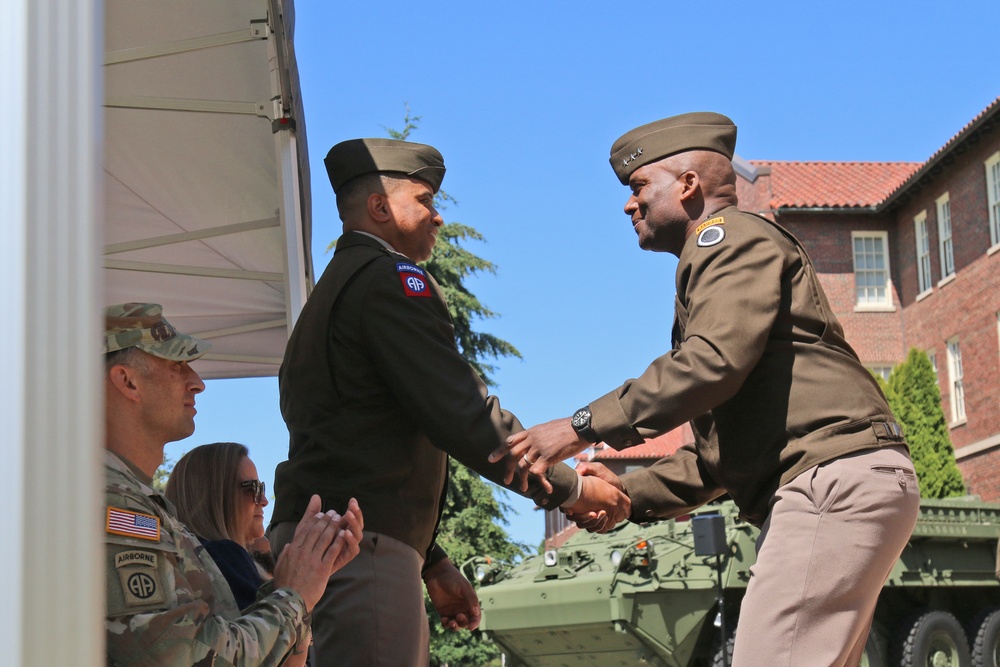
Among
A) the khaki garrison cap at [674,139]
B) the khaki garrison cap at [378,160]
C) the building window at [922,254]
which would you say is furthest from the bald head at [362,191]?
the building window at [922,254]

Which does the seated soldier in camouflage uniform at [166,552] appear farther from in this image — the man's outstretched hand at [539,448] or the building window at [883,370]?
the building window at [883,370]

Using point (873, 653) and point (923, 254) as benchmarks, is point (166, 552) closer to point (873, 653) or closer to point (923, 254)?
point (873, 653)

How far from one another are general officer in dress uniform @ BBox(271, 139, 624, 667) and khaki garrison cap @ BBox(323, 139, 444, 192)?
0.97 ft

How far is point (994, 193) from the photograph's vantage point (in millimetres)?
27531

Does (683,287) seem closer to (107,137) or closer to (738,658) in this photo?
(738,658)

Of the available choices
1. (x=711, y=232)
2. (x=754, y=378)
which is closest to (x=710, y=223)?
(x=711, y=232)

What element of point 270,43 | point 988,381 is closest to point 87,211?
point 270,43

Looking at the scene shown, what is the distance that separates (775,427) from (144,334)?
1602mm

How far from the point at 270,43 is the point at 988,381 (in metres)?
24.5

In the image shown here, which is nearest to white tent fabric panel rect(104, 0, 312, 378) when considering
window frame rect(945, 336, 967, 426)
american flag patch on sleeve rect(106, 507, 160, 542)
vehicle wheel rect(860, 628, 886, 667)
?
american flag patch on sleeve rect(106, 507, 160, 542)

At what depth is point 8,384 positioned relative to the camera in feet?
4.89

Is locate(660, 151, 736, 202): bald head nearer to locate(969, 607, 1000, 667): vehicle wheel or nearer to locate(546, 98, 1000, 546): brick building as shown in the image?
locate(969, 607, 1000, 667): vehicle wheel

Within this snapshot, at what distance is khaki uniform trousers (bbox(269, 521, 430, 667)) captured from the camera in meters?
3.29

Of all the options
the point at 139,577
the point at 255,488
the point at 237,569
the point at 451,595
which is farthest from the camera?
the point at 255,488
